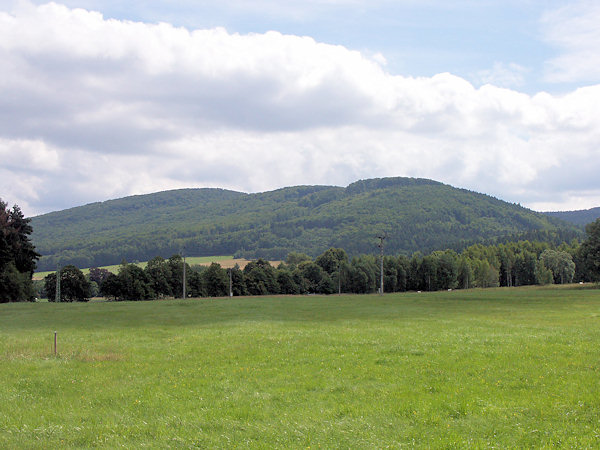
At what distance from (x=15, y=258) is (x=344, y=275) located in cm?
10086

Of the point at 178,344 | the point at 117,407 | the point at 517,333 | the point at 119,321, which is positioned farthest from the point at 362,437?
the point at 119,321

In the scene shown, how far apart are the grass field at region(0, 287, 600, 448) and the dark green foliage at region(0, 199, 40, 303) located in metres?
51.9

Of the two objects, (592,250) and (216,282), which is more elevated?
(592,250)

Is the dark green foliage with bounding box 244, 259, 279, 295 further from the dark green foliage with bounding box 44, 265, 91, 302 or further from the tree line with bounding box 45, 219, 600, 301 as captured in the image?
the dark green foliage with bounding box 44, 265, 91, 302

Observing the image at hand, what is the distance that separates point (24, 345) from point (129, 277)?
9540 cm

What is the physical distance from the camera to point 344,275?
165375mm

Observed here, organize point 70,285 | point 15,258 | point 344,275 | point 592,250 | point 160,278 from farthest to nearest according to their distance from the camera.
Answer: point 344,275 → point 160,278 → point 70,285 → point 592,250 → point 15,258

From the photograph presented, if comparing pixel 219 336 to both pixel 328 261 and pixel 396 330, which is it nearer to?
pixel 396 330

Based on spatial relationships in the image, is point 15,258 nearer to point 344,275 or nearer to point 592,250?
point 344,275

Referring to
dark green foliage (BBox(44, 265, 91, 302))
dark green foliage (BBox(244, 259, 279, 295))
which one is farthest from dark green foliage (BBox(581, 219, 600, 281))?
dark green foliage (BBox(44, 265, 91, 302))

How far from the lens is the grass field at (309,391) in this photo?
13180mm

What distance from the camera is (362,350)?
83.3ft

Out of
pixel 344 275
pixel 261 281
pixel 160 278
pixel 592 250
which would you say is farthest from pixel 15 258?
pixel 592 250

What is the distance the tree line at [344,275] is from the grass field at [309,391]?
90.6 m
